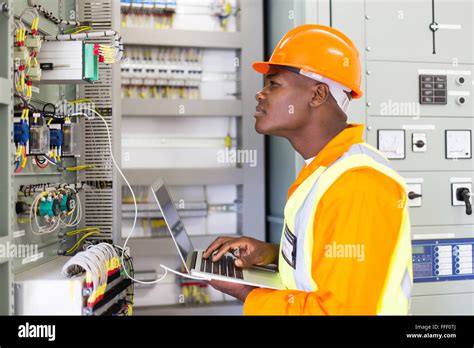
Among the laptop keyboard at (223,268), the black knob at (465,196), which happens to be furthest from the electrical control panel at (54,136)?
the black knob at (465,196)

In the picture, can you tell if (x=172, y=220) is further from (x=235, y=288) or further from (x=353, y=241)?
(x=353, y=241)

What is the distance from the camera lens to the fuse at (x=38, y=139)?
1943mm

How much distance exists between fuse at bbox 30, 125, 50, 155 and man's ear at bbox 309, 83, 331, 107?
3.45 ft

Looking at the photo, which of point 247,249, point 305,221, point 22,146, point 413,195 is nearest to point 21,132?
point 22,146

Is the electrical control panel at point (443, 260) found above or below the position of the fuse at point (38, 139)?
below

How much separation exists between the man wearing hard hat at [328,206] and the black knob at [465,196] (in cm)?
121

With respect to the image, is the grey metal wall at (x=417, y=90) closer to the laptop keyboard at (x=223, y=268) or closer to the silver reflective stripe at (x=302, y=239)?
the laptop keyboard at (x=223, y=268)

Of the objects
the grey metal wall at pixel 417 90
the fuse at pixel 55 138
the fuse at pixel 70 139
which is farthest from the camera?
the grey metal wall at pixel 417 90

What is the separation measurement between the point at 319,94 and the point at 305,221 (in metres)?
0.47

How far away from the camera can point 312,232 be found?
5.13 ft

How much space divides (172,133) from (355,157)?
175cm

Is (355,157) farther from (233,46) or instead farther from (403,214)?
(233,46)

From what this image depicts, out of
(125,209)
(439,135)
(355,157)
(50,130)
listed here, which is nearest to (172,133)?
(125,209)

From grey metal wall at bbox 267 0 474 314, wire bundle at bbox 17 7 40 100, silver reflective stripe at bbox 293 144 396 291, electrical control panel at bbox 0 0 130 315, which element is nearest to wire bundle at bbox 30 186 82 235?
electrical control panel at bbox 0 0 130 315
